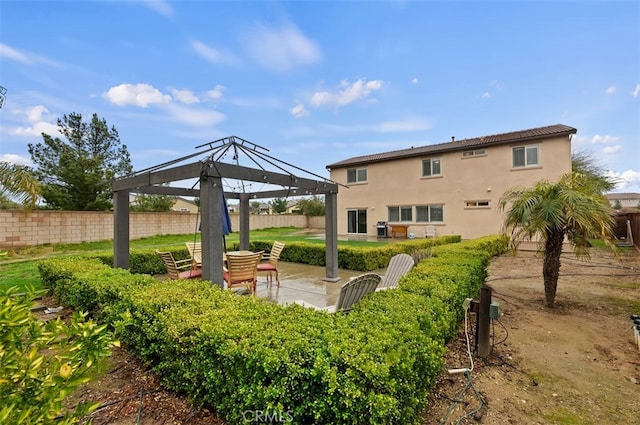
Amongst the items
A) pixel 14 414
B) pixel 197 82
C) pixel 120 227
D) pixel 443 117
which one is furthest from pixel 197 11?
pixel 443 117

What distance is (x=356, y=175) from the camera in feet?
68.0

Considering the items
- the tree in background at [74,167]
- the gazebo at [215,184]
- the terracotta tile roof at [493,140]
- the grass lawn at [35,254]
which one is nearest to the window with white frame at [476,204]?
the terracotta tile roof at [493,140]

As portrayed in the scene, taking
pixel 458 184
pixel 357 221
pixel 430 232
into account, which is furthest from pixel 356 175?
pixel 458 184

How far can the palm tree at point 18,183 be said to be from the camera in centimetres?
745

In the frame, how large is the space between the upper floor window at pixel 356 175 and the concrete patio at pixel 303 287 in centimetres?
1200

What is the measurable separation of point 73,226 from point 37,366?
16.9 m

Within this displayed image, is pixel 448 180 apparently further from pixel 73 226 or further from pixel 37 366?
pixel 73 226

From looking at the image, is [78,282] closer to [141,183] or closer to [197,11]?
[141,183]

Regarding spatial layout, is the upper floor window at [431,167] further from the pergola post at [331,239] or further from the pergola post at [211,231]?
the pergola post at [211,231]

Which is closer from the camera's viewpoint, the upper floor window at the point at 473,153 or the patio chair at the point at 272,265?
the patio chair at the point at 272,265

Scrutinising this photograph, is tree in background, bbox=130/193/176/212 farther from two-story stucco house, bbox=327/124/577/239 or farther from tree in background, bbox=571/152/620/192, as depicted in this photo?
tree in background, bbox=571/152/620/192

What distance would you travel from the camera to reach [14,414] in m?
1.17

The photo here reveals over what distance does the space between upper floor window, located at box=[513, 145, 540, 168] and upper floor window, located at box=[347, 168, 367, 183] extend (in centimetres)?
878

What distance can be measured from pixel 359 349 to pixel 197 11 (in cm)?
961
